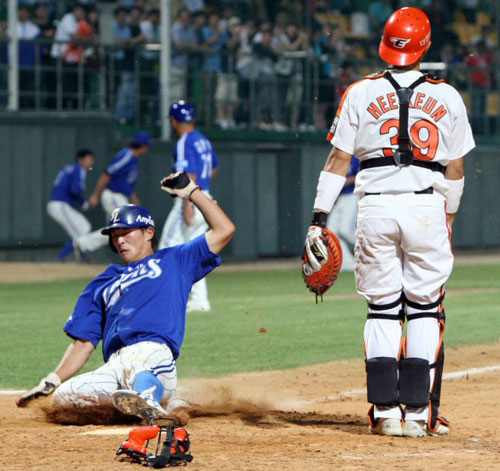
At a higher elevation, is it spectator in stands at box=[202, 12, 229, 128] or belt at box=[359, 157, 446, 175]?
spectator in stands at box=[202, 12, 229, 128]

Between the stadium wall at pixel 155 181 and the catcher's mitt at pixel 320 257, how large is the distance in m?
14.2

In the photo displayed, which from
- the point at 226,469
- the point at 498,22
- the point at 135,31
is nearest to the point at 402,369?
the point at 226,469

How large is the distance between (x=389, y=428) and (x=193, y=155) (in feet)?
21.4

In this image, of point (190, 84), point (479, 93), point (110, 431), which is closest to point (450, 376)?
point (110, 431)

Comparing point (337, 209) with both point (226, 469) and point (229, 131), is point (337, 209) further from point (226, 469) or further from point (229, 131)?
point (226, 469)

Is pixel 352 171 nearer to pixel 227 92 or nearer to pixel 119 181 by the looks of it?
pixel 119 181

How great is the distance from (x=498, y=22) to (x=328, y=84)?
17.4 feet

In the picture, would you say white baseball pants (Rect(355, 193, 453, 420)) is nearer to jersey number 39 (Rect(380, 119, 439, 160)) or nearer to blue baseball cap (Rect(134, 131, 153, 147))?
jersey number 39 (Rect(380, 119, 439, 160))

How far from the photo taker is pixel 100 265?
19.6 metres

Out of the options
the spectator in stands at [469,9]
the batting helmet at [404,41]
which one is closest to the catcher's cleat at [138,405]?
the batting helmet at [404,41]

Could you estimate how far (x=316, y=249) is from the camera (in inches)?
229

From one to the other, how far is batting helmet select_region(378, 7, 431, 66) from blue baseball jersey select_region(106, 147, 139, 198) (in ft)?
43.5

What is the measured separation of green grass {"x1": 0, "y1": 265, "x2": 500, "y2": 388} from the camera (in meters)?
9.05

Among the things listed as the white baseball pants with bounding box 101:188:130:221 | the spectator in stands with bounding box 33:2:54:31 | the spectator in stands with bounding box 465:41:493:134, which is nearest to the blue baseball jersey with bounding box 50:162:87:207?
the white baseball pants with bounding box 101:188:130:221
